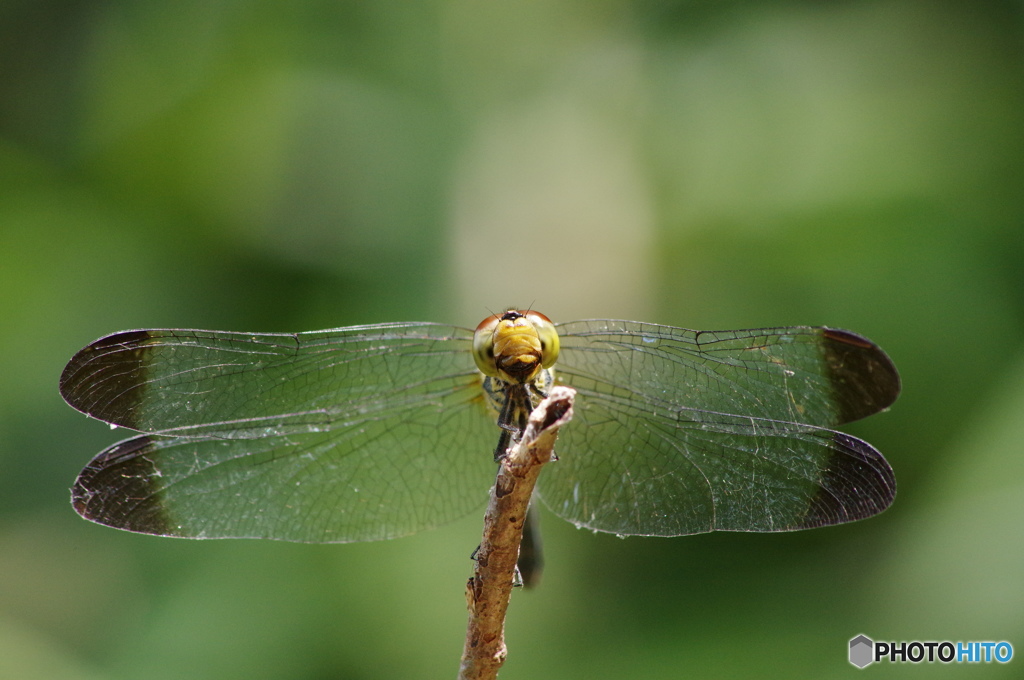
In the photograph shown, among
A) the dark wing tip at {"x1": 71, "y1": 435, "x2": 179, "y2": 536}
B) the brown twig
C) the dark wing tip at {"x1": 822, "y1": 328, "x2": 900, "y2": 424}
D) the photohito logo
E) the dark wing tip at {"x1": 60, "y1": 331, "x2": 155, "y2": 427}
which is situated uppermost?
the dark wing tip at {"x1": 822, "y1": 328, "x2": 900, "y2": 424}

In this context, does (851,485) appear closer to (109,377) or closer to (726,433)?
(726,433)

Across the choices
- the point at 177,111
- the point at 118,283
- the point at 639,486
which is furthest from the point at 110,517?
the point at 177,111

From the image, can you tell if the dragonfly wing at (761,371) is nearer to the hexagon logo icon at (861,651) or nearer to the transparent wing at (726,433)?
the transparent wing at (726,433)

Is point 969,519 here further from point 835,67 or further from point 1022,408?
point 835,67

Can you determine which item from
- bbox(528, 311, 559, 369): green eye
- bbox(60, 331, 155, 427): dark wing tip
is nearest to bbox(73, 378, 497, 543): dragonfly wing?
bbox(60, 331, 155, 427): dark wing tip

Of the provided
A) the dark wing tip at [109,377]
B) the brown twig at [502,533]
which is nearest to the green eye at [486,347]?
the brown twig at [502,533]

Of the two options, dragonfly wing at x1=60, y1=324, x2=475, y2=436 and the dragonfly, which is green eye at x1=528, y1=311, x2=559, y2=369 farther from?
dragonfly wing at x1=60, y1=324, x2=475, y2=436

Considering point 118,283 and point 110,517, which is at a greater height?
point 118,283
